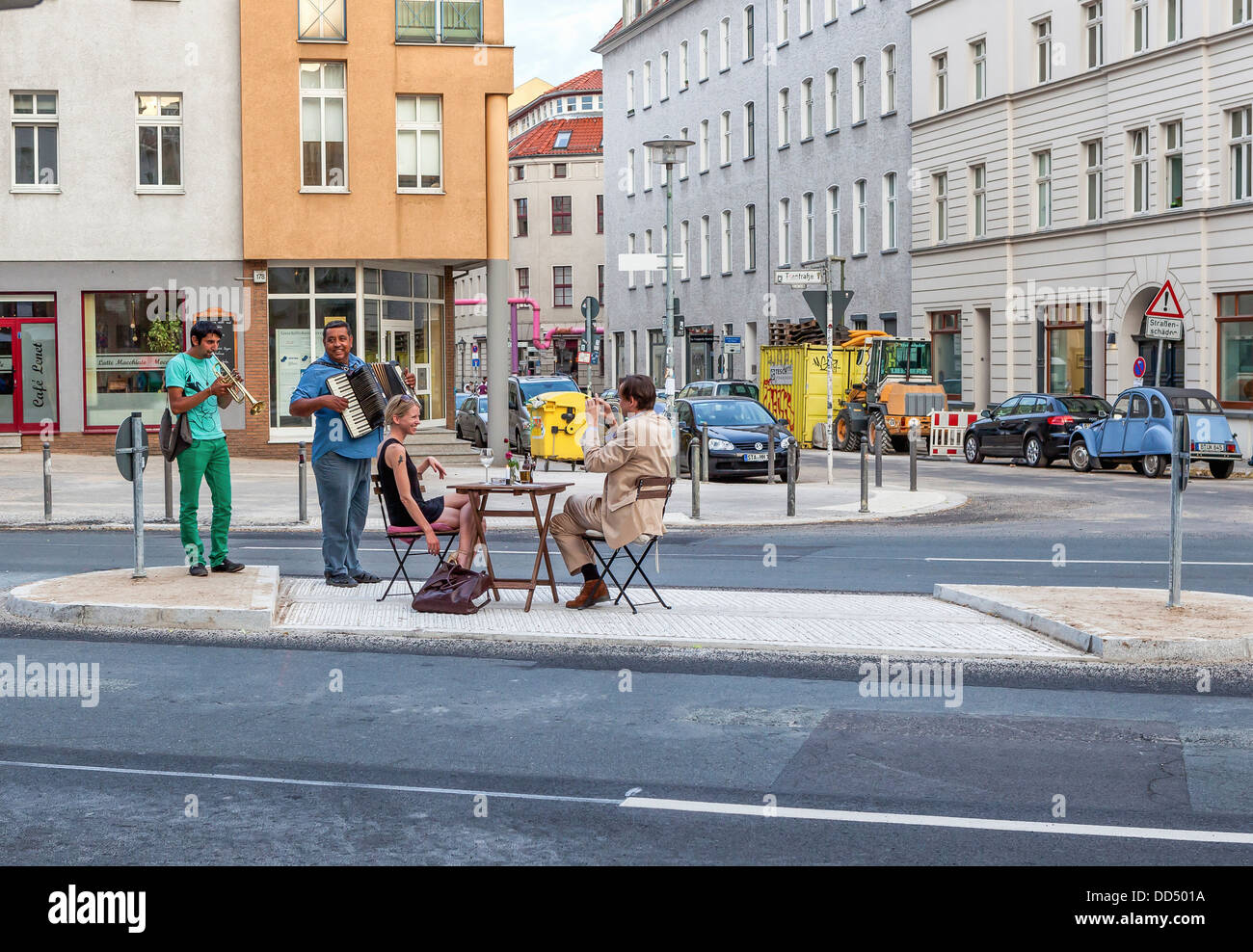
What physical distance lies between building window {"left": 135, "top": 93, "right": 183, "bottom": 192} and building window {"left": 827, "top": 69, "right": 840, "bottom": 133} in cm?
2833

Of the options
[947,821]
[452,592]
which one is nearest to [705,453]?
[452,592]

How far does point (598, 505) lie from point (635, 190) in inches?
2516

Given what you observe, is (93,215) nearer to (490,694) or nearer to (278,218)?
(278,218)

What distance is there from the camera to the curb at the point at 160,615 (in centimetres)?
1044

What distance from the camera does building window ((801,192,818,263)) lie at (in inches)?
2216

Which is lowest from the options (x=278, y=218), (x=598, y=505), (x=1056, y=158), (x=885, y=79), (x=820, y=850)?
(x=820, y=850)

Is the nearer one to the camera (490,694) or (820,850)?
(820,850)

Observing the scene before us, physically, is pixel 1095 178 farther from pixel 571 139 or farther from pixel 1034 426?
pixel 571 139

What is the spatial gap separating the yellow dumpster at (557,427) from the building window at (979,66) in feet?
65.7

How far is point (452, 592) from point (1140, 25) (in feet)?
106
